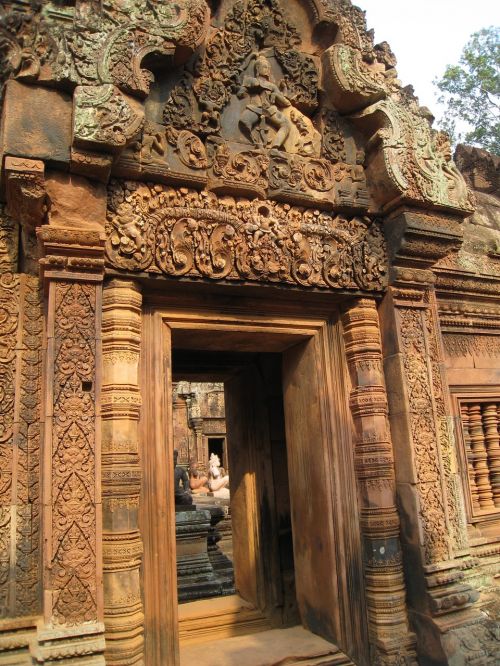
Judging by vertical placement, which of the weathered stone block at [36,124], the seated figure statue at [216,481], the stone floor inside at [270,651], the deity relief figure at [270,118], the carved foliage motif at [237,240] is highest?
the deity relief figure at [270,118]

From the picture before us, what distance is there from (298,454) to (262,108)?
2890 millimetres

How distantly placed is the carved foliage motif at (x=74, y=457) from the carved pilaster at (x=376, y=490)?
2.10 m

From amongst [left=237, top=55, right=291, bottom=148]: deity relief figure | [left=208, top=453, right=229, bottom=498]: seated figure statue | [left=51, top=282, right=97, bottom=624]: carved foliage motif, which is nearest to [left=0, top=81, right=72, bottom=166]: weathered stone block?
[left=51, top=282, right=97, bottom=624]: carved foliage motif

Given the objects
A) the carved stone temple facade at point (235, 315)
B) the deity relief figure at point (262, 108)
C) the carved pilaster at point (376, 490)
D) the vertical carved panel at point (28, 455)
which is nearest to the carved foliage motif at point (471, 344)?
the carved stone temple facade at point (235, 315)

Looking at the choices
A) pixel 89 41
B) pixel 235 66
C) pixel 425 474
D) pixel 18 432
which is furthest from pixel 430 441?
pixel 89 41

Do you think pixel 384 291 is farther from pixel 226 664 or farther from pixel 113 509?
pixel 226 664

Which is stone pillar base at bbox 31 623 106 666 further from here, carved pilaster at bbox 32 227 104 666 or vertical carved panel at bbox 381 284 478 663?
vertical carved panel at bbox 381 284 478 663

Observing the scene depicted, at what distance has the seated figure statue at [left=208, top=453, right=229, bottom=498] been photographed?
683 inches

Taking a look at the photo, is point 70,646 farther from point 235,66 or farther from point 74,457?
point 235,66

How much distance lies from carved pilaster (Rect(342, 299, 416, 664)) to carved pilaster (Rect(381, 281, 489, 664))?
3.7 inches

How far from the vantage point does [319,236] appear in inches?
179

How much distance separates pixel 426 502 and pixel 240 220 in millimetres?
2592

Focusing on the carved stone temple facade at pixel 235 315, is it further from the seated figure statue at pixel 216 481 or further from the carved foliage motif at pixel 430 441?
the seated figure statue at pixel 216 481

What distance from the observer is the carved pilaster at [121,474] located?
3383mm
